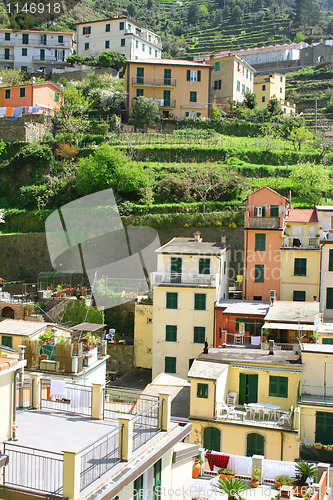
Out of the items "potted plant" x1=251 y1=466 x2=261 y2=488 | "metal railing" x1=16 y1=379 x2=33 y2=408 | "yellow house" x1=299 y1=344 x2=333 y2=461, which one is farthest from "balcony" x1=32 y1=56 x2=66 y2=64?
"metal railing" x1=16 y1=379 x2=33 y2=408

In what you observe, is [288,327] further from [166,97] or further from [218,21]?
[218,21]

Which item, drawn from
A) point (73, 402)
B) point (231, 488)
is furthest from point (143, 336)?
point (73, 402)

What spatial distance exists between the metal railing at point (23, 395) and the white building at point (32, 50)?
6561 cm

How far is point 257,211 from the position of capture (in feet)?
119

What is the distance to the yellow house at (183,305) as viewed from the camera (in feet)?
109

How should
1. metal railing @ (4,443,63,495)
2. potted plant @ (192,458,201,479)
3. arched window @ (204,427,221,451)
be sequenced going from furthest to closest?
arched window @ (204,427,221,451)
potted plant @ (192,458,201,479)
metal railing @ (4,443,63,495)

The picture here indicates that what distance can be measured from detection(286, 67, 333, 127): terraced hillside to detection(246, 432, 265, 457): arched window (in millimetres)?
51768

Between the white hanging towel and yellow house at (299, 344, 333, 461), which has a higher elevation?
the white hanging towel

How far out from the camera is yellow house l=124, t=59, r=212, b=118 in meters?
60.2

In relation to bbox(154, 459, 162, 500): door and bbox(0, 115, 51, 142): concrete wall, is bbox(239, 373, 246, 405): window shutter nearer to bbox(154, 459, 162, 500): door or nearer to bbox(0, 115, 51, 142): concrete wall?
bbox(154, 459, 162, 500): door

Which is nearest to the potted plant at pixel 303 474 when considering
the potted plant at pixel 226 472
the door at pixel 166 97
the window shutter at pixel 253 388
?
the potted plant at pixel 226 472

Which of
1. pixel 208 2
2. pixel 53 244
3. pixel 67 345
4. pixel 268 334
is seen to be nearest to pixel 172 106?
pixel 53 244

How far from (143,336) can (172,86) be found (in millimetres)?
32124

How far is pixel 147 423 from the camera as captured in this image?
1291 centimetres
